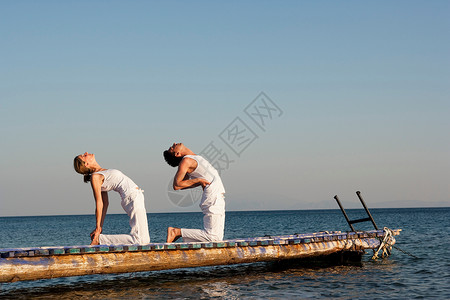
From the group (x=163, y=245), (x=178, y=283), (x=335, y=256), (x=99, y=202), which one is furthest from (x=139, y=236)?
(x=335, y=256)

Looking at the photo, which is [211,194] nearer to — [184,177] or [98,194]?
[184,177]

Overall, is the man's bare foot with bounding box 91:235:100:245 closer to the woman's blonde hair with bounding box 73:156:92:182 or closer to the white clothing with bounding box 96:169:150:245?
the white clothing with bounding box 96:169:150:245

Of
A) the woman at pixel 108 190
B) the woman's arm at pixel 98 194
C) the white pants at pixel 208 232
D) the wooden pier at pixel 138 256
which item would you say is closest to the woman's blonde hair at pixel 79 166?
the woman at pixel 108 190

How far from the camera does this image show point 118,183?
31.7 ft

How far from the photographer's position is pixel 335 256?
15.5 metres

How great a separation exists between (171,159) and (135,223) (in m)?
1.49

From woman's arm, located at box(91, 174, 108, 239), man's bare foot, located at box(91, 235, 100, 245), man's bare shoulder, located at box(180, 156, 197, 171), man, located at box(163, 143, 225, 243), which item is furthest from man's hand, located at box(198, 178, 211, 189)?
man's bare foot, located at box(91, 235, 100, 245)

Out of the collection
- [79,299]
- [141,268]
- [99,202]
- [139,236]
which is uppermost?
[99,202]

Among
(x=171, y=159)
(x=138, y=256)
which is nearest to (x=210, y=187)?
(x=171, y=159)

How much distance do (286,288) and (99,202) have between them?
5.07 metres

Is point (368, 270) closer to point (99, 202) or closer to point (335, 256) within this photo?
point (335, 256)

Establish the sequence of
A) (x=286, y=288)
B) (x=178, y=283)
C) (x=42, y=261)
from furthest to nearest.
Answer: (x=178, y=283)
(x=286, y=288)
(x=42, y=261)

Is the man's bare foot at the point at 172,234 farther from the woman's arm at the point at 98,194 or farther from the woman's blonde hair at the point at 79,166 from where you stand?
the woman's blonde hair at the point at 79,166

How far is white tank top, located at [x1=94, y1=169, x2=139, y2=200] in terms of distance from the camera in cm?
954
